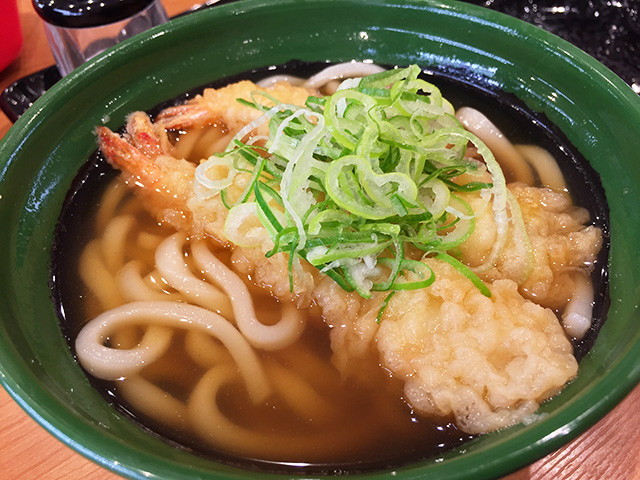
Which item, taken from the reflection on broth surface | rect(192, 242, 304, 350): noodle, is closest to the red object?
the reflection on broth surface

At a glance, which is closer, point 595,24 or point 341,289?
point 341,289

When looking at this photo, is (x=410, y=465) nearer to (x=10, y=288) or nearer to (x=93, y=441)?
(x=93, y=441)

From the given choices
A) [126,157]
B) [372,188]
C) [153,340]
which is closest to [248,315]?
[153,340]

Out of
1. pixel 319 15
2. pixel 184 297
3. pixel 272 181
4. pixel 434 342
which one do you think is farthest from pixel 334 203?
pixel 319 15

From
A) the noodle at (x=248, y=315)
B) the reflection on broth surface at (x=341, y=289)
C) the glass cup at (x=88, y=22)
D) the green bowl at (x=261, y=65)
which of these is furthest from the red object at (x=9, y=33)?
the noodle at (x=248, y=315)

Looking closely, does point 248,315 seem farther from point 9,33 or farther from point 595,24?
point 595,24
